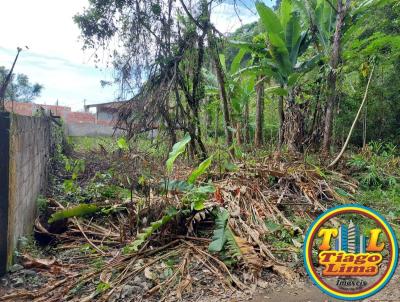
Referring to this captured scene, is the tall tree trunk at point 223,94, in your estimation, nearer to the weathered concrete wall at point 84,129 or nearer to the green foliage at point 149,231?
the green foliage at point 149,231

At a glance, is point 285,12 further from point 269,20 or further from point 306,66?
point 306,66

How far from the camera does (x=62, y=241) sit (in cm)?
365

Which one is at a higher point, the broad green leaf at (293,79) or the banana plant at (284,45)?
the banana plant at (284,45)

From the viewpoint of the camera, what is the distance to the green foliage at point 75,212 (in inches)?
147

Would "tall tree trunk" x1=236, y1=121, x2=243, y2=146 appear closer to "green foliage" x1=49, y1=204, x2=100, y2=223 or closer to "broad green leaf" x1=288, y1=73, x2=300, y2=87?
"broad green leaf" x1=288, y1=73, x2=300, y2=87

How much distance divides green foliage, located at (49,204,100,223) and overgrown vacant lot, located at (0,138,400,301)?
0.04 feet

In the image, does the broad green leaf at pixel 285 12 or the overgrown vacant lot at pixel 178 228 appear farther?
the broad green leaf at pixel 285 12

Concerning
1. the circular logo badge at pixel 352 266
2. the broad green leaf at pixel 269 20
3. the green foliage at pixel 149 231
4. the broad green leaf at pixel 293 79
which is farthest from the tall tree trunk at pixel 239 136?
the circular logo badge at pixel 352 266

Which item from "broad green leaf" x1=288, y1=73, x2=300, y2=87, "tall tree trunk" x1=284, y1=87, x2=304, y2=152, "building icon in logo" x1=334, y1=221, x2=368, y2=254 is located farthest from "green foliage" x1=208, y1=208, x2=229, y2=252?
"broad green leaf" x1=288, y1=73, x2=300, y2=87

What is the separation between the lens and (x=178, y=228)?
352cm

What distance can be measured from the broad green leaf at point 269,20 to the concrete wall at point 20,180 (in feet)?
16.8

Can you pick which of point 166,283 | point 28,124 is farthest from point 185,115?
point 166,283

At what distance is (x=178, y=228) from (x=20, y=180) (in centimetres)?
168

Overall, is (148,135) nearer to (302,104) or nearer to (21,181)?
(21,181)
